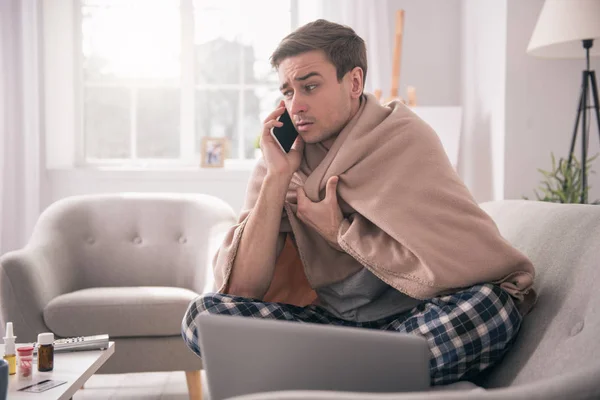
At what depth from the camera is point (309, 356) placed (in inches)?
37.9

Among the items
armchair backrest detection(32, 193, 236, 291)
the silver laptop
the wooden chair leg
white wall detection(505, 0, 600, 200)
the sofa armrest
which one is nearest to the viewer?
the silver laptop

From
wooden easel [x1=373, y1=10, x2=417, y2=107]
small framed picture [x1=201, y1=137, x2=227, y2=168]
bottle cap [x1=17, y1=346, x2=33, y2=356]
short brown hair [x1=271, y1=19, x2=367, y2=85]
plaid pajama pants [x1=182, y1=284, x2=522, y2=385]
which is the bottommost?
bottle cap [x1=17, y1=346, x2=33, y2=356]

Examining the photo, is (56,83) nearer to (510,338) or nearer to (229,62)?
(229,62)

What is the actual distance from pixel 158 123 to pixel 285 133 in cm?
290

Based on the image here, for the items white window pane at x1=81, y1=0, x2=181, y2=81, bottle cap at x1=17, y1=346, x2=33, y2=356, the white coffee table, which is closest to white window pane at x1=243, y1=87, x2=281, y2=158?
white window pane at x1=81, y1=0, x2=181, y2=81

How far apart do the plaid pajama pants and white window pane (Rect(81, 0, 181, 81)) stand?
10.6ft

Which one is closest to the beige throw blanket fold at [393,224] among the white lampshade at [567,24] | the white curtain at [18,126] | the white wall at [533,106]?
the white lampshade at [567,24]

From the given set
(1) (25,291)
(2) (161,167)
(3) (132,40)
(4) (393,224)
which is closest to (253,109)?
(2) (161,167)

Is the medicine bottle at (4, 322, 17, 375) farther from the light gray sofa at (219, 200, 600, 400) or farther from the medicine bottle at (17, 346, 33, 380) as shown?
the light gray sofa at (219, 200, 600, 400)

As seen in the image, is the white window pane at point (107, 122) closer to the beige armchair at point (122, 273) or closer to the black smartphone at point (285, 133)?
the beige armchair at point (122, 273)

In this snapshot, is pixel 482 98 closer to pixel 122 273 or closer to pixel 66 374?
pixel 122 273

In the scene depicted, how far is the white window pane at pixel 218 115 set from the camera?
4484mm

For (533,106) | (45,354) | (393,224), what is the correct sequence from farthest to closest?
(533,106)
(45,354)
(393,224)

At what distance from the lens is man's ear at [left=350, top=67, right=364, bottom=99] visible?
172cm
